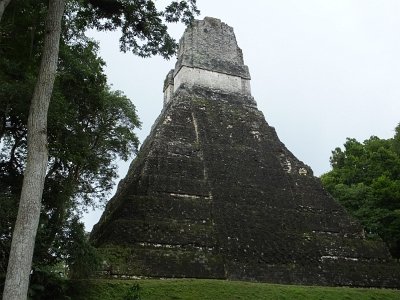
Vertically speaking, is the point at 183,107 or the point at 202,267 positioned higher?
the point at 183,107

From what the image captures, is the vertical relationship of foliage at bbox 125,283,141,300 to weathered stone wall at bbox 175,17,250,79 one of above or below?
below

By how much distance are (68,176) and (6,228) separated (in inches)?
166

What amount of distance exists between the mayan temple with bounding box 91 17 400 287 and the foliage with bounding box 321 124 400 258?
309cm

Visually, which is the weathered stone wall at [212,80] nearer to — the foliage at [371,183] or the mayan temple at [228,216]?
the mayan temple at [228,216]

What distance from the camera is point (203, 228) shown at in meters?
12.0

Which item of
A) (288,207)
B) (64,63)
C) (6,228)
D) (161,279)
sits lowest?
(161,279)

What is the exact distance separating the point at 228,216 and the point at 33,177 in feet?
23.1

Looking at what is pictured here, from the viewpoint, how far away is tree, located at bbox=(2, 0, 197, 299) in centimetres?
623

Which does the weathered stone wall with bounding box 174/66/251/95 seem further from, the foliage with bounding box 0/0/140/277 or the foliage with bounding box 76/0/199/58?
the foliage with bounding box 76/0/199/58

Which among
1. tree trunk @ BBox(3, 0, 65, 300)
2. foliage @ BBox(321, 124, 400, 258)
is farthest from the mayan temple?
tree trunk @ BBox(3, 0, 65, 300)

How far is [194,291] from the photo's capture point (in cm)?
956

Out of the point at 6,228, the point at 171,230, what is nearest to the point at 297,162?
the point at 171,230

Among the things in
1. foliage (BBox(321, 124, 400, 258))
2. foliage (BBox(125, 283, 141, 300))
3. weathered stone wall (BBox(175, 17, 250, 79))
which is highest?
weathered stone wall (BBox(175, 17, 250, 79))

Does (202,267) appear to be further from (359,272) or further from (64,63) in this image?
(64,63)
